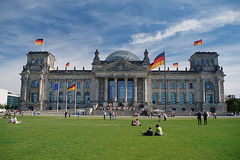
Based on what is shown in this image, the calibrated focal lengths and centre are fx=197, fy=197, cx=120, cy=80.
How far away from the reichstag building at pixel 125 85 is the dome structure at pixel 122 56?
11593 mm

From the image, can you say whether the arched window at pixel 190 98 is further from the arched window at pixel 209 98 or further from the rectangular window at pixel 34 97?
the rectangular window at pixel 34 97

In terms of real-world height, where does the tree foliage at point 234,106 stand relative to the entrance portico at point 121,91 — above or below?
below

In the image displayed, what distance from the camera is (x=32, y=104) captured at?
79500mm

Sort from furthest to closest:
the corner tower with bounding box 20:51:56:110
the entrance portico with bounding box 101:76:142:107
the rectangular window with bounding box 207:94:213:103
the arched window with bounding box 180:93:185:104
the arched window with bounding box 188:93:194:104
A: the arched window with bounding box 180:93:185:104 → the arched window with bounding box 188:93:194:104 → the rectangular window with bounding box 207:94:213:103 → the corner tower with bounding box 20:51:56:110 → the entrance portico with bounding box 101:76:142:107

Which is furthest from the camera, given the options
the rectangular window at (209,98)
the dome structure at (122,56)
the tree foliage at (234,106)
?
the dome structure at (122,56)

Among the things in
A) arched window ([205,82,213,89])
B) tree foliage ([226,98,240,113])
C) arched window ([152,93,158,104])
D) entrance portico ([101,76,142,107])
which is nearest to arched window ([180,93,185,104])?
arched window ([205,82,213,89])

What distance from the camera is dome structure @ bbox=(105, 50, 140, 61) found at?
302ft

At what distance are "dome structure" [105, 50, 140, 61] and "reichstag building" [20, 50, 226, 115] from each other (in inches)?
456

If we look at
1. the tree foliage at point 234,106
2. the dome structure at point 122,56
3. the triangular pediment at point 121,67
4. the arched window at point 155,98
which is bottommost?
the tree foliage at point 234,106

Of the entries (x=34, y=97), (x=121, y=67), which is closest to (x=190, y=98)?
(x=121, y=67)

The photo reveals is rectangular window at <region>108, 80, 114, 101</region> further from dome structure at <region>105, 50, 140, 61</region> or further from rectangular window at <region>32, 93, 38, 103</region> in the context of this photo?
rectangular window at <region>32, 93, 38, 103</region>

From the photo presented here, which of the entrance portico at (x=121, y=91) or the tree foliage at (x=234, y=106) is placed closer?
the entrance portico at (x=121, y=91)

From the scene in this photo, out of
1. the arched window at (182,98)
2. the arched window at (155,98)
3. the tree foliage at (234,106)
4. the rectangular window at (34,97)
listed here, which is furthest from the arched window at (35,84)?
the tree foliage at (234,106)

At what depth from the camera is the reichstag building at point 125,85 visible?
77938mm
